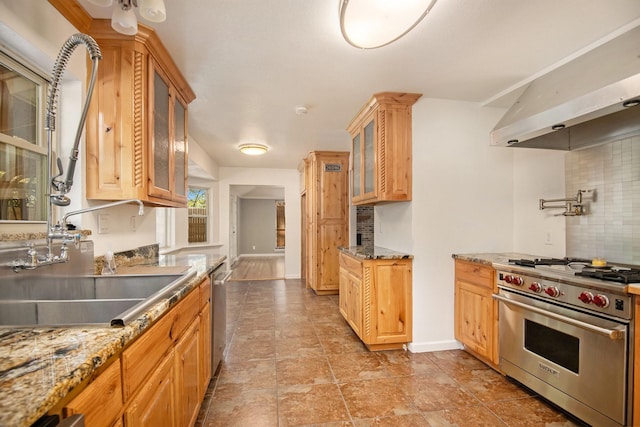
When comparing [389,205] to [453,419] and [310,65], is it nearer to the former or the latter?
[310,65]

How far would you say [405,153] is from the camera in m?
2.65

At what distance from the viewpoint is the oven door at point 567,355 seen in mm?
1444

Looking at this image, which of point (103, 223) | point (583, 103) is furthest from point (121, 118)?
point (583, 103)

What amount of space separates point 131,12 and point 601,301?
2697 mm

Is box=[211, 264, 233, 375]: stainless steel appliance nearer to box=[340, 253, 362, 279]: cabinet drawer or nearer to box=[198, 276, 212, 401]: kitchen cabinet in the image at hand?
box=[198, 276, 212, 401]: kitchen cabinet

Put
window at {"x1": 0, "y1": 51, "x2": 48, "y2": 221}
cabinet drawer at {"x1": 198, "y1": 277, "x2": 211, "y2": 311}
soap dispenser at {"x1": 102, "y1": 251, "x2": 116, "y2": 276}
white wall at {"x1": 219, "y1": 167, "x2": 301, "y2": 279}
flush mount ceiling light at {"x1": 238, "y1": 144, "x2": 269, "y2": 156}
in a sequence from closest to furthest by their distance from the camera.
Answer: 1. window at {"x1": 0, "y1": 51, "x2": 48, "y2": 221}
2. soap dispenser at {"x1": 102, "y1": 251, "x2": 116, "y2": 276}
3. cabinet drawer at {"x1": 198, "y1": 277, "x2": 211, "y2": 311}
4. flush mount ceiling light at {"x1": 238, "y1": 144, "x2": 269, "y2": 156}
5. white wall at {"x1": 219, "y1": 167, "x2": 301, "y2": 279}

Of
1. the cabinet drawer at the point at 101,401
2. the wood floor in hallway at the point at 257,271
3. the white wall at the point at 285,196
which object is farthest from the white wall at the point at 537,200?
the wood floor in hallway at the point at 257,271

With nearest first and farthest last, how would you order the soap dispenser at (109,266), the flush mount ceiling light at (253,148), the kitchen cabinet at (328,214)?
the soap dispenser at (109,266)
the flush mount ceiling light at (253,148)
the kitchen cabinet at (328,214)

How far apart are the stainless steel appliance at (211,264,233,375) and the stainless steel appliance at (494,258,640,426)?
6.98ft

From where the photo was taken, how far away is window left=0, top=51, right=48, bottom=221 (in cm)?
132

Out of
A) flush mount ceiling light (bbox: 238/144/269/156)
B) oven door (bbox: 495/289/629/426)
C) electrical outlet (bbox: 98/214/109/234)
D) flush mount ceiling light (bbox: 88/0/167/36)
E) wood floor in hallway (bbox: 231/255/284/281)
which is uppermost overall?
flush mount ceiling light (bbox: 238/144/269/156)

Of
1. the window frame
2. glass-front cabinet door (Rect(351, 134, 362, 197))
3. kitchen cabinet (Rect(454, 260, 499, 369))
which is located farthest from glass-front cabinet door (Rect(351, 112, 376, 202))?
the window frame

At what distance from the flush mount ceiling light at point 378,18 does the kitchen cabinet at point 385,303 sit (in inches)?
68.8

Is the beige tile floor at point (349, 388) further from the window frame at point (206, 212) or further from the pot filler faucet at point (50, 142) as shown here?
the window frame at point (206, 212)
